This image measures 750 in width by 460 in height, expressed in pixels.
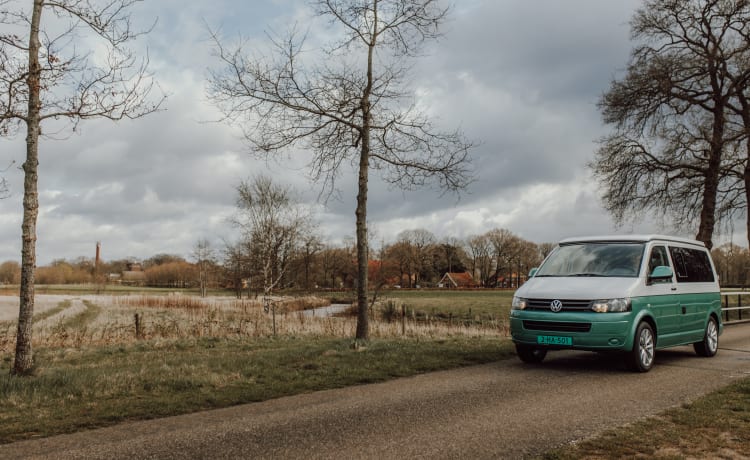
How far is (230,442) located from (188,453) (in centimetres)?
42

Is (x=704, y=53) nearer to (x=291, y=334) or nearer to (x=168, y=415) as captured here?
(x=291, y=334)

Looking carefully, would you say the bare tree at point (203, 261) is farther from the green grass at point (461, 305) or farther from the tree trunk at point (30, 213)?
the tree trunk at point (30, 213)

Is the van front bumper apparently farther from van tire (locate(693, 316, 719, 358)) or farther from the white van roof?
van tire (locate(693, 316, 719, 358))

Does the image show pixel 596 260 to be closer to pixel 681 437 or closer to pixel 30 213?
pixel 681 437

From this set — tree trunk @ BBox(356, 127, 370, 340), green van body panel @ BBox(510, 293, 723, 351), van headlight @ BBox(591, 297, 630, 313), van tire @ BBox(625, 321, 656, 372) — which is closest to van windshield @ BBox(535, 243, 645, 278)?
green van body panel @ BBox(510, 293, 723, 351)

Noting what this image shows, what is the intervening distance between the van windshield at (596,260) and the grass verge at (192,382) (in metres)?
2.10

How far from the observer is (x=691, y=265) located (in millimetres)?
10820

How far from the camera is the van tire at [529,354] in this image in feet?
31.9

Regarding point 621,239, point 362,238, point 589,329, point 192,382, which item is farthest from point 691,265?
point 192,382

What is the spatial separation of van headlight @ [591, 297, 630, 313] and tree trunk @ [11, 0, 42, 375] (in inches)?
335

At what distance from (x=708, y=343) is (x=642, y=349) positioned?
3.09 meters

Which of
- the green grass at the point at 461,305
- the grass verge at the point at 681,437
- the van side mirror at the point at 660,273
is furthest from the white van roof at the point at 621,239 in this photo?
the green grass at the point at 461,305

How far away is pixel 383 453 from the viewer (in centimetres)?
479

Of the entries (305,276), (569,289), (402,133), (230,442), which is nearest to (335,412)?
(230,442)
